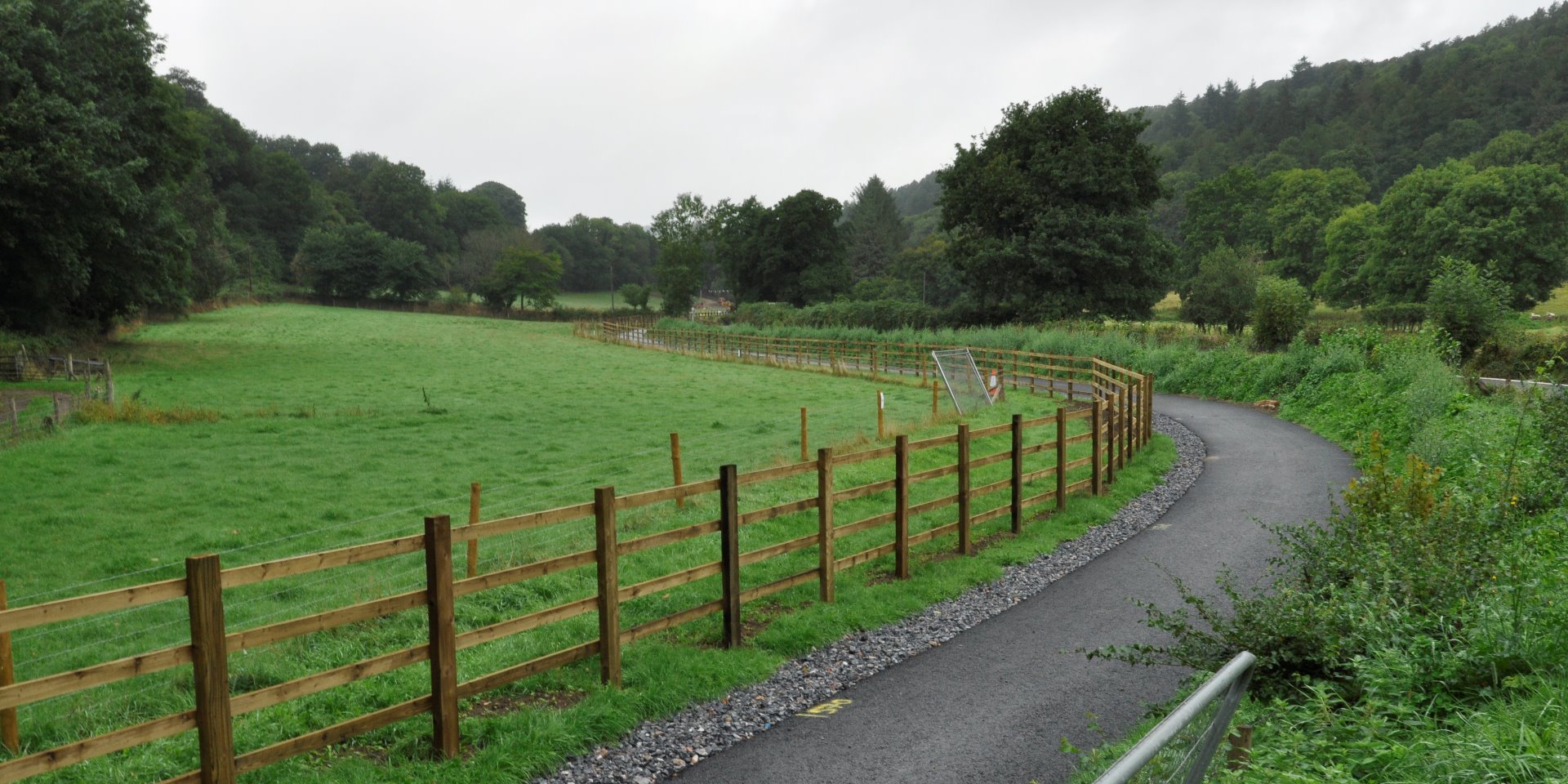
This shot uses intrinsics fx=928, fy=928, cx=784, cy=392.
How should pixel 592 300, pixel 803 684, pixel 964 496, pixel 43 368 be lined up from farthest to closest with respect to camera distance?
pixel 592 300 < pixel 43 368 < pixel 964 496 < pixel 803 684

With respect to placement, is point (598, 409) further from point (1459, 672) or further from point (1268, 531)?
point (1459, 672)

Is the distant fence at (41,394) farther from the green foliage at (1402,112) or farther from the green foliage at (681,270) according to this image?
the green foliage at (1402,112)

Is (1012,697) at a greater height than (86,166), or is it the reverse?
(86,166)

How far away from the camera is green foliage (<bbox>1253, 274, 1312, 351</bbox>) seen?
3203 centimetres

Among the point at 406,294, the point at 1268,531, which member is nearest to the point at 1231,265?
the point at 1268,531

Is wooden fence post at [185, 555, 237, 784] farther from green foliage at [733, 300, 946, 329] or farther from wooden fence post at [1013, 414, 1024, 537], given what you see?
green foliage at [733, 300, 946, 329]

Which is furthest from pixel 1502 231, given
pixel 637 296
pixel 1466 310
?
pixel 637 296

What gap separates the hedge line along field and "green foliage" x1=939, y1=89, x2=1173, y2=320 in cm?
1778

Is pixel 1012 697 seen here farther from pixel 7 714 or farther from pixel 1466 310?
pixel 1466 310

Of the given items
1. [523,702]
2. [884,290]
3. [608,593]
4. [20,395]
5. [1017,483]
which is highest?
[884,290]

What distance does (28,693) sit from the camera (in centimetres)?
395

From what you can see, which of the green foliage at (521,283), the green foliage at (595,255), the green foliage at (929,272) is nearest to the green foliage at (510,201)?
the green foliage at (595,255)

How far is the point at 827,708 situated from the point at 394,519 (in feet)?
29.3

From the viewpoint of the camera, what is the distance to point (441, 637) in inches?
210
